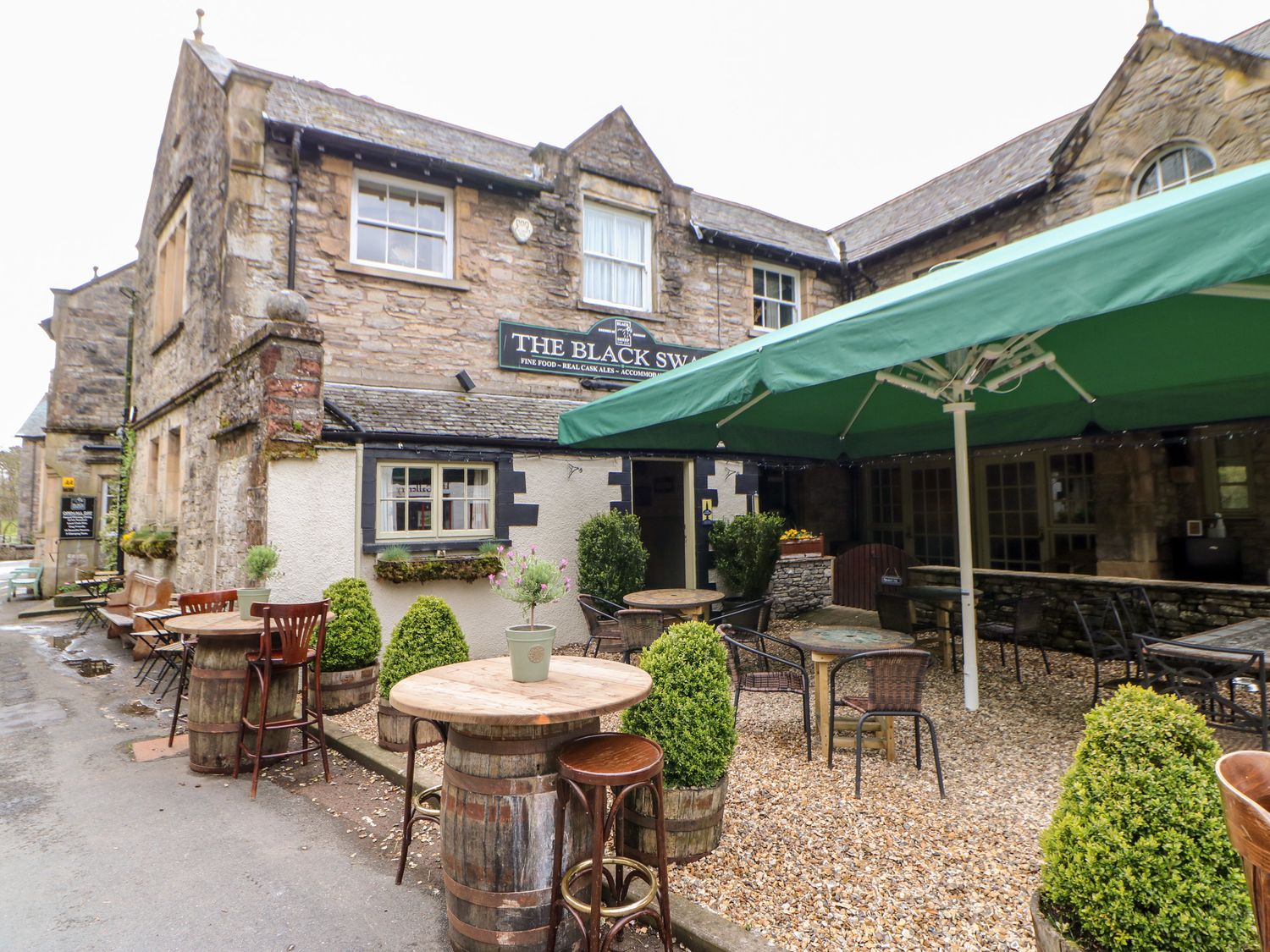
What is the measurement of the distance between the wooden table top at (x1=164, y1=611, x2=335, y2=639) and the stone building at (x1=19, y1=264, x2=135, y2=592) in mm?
13196

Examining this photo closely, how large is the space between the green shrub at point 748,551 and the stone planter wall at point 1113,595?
1.87 metres

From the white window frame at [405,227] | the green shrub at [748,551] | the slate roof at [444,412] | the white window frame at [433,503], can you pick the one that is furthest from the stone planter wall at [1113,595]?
the white window frame at [405,227]

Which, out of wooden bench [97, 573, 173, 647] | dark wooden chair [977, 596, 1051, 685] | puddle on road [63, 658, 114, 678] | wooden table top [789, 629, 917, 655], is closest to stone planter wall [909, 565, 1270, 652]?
dark wooden chair [977, 596, 1051, 685]

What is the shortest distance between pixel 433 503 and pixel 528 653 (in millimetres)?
5109

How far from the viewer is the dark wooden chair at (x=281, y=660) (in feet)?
14.7

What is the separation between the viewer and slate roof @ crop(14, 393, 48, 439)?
2162 centimetres

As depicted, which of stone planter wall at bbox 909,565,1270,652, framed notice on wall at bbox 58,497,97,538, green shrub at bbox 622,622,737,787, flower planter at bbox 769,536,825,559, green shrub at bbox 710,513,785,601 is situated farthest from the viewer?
framed notice on wall at bbox 58,497,97,538

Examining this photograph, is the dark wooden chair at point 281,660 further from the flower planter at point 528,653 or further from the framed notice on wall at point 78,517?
the framed notice on wall at point 78,517

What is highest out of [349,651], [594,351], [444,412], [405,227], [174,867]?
[405,227]

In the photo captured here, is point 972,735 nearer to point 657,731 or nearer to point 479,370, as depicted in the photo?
point 657,731

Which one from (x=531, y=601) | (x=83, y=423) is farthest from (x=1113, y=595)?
(x=83, y=423)

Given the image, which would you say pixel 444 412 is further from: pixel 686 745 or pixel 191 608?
pixel 686 745

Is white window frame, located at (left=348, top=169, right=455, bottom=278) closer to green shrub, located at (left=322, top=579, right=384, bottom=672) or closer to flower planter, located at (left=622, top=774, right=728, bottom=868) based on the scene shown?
green shrub, located at (left=322, top=579, right=384, bottom=672)

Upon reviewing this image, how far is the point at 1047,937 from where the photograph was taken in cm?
197
